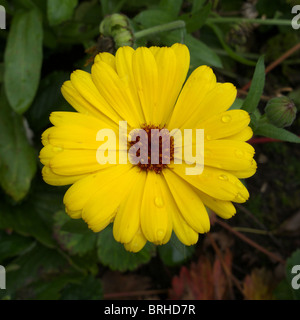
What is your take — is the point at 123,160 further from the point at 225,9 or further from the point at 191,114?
the point at 225,9

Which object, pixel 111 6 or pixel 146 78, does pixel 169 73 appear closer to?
pixel 146 78

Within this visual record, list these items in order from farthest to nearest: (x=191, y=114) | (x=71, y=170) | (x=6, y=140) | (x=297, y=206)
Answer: (x=297, y=206), (x=6, y=140), (x=191, y=114), (x=71, y=170)

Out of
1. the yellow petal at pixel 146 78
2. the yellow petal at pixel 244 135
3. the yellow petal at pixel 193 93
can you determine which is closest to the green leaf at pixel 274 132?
the yellow petal at pixel 244 135

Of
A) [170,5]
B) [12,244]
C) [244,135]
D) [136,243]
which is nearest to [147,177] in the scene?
[136,243]

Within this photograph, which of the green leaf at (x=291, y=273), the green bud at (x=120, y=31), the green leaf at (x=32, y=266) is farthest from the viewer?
the green leaf at (x=32, y=266)

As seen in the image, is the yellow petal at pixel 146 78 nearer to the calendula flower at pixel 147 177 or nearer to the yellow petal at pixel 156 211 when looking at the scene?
the calendula flower at pixel 147 177

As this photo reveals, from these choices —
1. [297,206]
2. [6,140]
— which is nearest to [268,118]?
[297,206]
